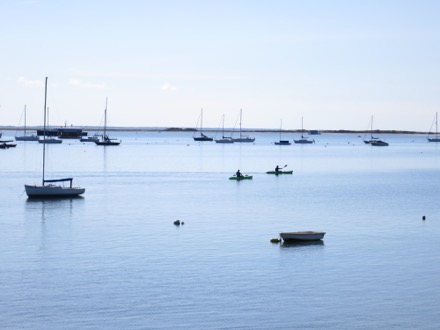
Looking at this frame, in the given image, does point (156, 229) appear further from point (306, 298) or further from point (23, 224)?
point (306, 298)

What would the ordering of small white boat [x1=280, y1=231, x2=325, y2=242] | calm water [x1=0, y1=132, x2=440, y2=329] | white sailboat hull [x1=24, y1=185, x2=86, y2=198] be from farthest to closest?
white sailboat hull [x1=24, y1=185, x2=86, y2=198] < small white boat [x1=280, y1=231, x2=325, y2=242] < calm water [x1=0, y1=132, x2=440, y2=329]

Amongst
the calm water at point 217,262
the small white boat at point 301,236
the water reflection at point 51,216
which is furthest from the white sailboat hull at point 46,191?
the small white boat at point 301,236

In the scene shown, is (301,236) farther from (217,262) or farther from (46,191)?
(46,191)

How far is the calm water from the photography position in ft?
119

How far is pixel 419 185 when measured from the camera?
374 ft

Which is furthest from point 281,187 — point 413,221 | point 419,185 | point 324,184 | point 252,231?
point 252,231

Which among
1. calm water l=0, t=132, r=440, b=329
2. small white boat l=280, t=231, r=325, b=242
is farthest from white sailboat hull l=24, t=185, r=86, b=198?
small white boat l=280, t=231, r=325, b=242

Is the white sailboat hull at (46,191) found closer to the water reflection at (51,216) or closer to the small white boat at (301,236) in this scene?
the water reflection at (51,216)

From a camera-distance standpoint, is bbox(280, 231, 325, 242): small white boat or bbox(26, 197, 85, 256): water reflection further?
bbox(26, 197, 85, 256): water reflection

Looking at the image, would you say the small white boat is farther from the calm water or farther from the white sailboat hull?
the white sailboat hull

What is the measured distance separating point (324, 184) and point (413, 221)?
149 ft

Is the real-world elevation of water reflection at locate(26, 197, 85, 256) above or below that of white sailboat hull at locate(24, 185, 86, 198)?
below

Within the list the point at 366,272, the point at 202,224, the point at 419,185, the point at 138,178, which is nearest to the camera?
the point at 366,272

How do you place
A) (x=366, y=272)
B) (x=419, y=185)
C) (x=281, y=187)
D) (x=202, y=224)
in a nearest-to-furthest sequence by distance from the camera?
(x=366, y=272)
(x=202, y=224)
(x=281, y=187)
(x=419, y=185)
